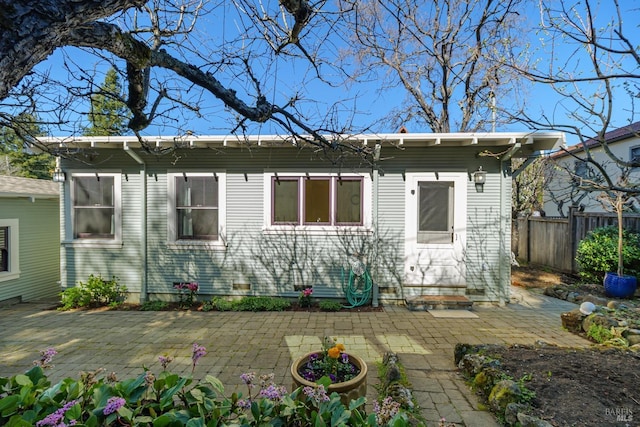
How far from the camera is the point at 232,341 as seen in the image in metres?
3.99

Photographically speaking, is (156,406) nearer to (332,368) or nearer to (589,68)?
(332,368)

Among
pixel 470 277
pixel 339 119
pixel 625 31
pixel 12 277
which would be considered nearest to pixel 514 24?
pixel 470 277

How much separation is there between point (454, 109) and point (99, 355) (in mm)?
12128

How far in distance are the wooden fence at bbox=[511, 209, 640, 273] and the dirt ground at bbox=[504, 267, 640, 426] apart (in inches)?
209

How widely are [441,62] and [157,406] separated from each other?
11784 mm

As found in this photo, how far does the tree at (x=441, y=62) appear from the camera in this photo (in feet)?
28.9

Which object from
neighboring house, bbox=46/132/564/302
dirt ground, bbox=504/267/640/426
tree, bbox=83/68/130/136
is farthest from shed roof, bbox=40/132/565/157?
dirt ground, bbox=504/267/640/426

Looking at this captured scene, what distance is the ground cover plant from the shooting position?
117 centimetres

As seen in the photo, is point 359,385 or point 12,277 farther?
point 12,277

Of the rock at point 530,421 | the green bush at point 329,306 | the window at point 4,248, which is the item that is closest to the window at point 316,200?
the green bush at point 329,306

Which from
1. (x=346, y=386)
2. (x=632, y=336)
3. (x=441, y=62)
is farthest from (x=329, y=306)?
(x=441, y=62)

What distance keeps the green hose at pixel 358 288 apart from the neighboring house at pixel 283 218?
0.45 ft

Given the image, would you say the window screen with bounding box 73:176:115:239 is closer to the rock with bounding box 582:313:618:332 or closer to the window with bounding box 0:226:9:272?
the window with bounding box 0:226:9:272

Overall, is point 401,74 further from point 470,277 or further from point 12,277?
point 12,277
